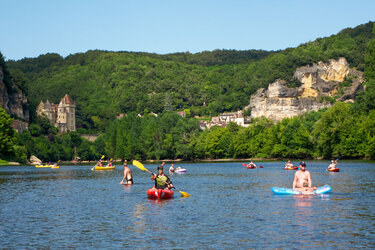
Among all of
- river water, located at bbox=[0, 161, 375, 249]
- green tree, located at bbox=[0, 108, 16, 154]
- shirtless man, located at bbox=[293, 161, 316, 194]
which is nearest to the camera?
river water, located at bbox=[0, 161, 375, 249]

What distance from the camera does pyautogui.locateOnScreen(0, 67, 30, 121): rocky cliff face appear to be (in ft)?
560

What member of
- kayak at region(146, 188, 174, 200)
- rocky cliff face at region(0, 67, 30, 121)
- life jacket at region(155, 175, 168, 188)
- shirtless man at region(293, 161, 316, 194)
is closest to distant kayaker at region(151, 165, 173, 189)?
life jacket at region(155, 175, 168, 188)

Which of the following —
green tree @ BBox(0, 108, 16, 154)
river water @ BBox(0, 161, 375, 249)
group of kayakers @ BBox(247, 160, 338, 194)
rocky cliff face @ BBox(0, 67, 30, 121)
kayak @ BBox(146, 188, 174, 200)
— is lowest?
river water @ BBox(0, 161, 375, 249)

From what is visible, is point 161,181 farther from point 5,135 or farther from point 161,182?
point 5,135

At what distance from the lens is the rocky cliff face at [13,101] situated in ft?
560

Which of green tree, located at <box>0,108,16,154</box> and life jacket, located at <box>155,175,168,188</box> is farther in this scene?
green tree, located at <box>0,108,16,154</box>

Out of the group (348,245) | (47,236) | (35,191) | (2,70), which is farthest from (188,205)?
(2,70)

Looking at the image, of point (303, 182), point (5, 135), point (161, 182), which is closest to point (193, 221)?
point (161, 182)

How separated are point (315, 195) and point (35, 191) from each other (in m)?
24.9

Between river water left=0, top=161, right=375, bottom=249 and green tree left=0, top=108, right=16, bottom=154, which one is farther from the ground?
green tree left=0, top=108, right=16, bottom=154

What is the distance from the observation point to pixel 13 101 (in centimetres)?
18500

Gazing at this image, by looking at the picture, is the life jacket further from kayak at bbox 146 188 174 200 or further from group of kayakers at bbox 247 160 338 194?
group of kayakers at bbox 247 160 338 194

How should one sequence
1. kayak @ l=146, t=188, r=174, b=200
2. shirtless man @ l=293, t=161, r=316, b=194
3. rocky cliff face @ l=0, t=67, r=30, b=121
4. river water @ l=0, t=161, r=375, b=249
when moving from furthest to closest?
rocky cliff face @ l=0, t=67, r=30, b=121, kayak @ l=146, t=188, r=174, b=200, shirtless man @ l=293, t=161, r=316, b=194, river water @ l=0, t=161, r=375, b=249

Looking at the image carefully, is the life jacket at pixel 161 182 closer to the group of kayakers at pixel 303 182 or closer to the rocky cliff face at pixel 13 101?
the group of kayakers at pixel 303 182
